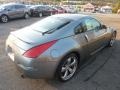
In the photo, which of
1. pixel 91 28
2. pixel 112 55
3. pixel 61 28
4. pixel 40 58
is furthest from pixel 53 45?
pixel 112 55

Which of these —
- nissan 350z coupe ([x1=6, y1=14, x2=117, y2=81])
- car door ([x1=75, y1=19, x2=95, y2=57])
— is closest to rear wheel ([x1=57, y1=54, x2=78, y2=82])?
nissan 350z coupe ([x1=6, y1=14, x2=117, y2=81])

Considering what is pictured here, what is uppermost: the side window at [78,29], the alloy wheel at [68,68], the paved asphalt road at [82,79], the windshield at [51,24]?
the windshield at [51,24]

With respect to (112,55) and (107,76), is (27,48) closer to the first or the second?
(107,76)

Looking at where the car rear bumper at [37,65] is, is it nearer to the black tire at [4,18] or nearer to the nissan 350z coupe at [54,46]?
the nissan 350z coupe at [54,46]

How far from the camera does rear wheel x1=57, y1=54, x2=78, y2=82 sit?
14.0ft

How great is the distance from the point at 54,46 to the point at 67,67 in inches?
31.0

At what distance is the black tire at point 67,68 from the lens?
4.25 metres

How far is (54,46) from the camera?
405 cm

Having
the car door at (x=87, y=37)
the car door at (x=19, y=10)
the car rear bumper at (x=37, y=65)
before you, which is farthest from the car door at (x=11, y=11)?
the car rear bumper at (x=37, y=65)

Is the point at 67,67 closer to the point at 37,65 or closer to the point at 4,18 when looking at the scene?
the point at 37,65

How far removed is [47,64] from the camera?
12.8 ft

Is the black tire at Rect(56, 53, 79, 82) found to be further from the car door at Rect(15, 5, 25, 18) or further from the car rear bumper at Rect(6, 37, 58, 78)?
the car door at Rect(15, 5, 25, 18)

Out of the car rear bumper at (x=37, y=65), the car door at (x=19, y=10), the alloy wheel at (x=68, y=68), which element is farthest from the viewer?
the car door at (x=19, y=10)

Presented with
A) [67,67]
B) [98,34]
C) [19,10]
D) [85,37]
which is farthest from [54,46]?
[19,10]
